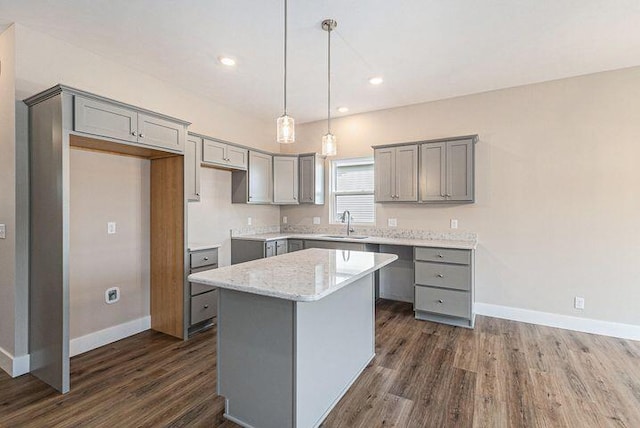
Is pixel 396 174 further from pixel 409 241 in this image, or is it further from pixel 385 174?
pixel 409 241

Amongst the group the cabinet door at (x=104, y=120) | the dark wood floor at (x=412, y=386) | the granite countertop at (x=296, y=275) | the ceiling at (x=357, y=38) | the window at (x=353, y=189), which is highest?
the ceiling at (x=357, y=38)

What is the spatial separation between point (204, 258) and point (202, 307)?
525mm

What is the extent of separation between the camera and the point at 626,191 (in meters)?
3.19

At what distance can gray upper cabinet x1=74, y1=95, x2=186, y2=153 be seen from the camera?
2312 millimetres

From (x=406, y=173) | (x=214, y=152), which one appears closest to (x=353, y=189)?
(x=406, y=173)

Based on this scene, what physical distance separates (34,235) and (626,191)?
18.2ft

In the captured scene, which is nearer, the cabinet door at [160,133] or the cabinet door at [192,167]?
the cabinet door at [160,133]

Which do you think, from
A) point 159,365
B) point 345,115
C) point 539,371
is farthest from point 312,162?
point 539,371

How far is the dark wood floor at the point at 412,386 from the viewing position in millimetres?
1958

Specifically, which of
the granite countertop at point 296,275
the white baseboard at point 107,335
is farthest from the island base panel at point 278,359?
the white baseboard at point 107,335

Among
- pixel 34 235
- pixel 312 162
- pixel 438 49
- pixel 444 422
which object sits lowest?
pixel 444 422

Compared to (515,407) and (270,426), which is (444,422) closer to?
(515,407)

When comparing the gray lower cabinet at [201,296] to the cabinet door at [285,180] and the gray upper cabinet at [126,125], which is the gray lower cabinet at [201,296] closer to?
the gray upper cabinet at [126,125]

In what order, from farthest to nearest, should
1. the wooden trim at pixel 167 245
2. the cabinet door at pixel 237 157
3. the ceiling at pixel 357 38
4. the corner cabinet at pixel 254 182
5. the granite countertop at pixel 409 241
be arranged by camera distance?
the corner cabinet at pixel 254 182
the cabinet door at pixel 237 157
the granite countertop at pixel 409 241
the wooden trim at pixel 167 245
the ceiling at pixel 357 38
